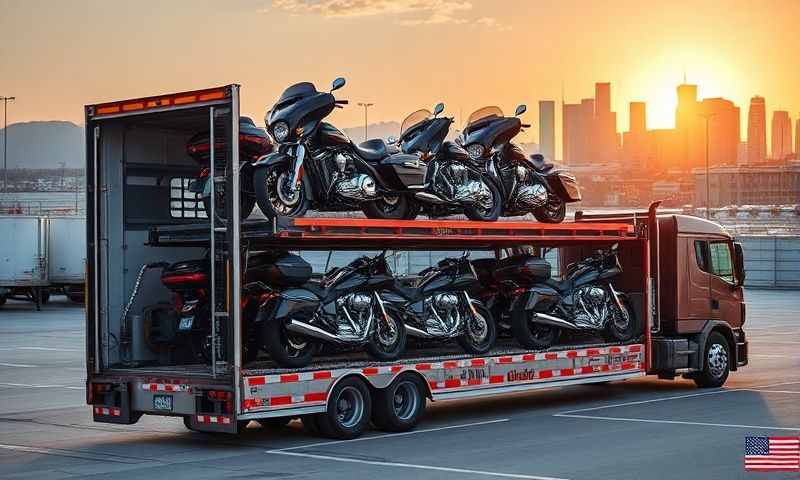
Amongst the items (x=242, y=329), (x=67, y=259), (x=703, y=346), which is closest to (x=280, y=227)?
(x=242, y=329)

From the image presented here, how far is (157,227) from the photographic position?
15.4m

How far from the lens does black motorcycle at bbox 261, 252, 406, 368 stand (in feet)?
48.4

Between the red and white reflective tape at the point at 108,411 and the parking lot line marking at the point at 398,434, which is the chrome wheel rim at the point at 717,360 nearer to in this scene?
the parking lot line marking at the point at 398,434

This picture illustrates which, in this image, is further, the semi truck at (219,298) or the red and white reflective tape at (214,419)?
the semi truck at (219,298)

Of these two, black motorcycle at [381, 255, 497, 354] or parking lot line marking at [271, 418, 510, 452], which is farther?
black motorcycle at [381, 255, 497, 354]

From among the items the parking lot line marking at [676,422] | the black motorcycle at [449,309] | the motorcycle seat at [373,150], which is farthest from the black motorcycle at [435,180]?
the parking lot line marking at [676,422]

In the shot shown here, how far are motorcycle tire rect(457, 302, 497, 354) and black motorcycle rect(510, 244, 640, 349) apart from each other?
701mm

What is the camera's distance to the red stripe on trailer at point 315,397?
14.5 meters

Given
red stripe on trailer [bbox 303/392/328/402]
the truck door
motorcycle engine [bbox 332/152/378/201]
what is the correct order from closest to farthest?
red stripe on trailer [bbox 303/392/328/402] < motorcycle engine [bbox 332/152/378/201] < the truck door

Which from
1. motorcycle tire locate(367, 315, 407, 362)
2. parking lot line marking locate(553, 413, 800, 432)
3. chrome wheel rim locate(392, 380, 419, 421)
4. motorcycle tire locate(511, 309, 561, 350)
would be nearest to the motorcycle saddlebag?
motorcycle tire locate(511, 309, 561, 350)

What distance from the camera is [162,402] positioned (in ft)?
Result: 47.2

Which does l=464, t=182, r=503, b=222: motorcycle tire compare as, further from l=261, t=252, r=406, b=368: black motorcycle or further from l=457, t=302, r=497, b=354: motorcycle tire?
l=261, t=252, r=406, b=368: black motorcycle

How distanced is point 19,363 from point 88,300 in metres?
12.4

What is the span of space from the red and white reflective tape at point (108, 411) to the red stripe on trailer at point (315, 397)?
2.03 metres
